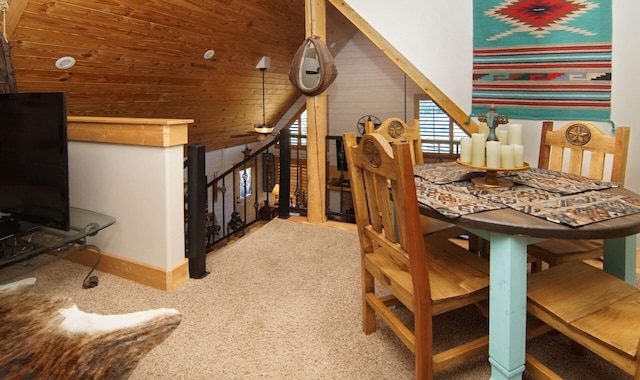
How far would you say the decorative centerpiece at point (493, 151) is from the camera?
169cm

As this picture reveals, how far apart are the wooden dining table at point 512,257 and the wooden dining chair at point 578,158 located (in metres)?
0.47

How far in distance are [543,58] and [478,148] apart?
1650 mm

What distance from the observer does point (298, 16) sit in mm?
5738

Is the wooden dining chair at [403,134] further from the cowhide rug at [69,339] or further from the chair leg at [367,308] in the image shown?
the cowhide rug at [69,339]

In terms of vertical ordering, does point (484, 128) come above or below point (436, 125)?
below

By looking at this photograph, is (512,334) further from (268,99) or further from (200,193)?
(268,99)

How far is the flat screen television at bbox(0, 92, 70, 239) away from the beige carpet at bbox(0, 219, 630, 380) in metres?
0.52

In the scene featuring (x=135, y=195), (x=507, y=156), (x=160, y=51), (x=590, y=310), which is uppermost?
(x=160, y=51)

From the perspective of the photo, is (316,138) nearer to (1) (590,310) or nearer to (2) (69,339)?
(2) (69,339)

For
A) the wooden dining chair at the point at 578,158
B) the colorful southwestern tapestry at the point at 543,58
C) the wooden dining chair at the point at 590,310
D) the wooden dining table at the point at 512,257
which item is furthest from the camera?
the colorful southwestern tapestry at the point at 543,58

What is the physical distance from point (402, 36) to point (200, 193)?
6.62 ft

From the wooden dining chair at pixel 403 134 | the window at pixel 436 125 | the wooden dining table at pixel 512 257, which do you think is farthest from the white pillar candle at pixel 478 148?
the window at pixel 436 125

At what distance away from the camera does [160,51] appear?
14.2 ft

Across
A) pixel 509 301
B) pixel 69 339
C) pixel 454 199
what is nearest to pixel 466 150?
pixel 454 199
